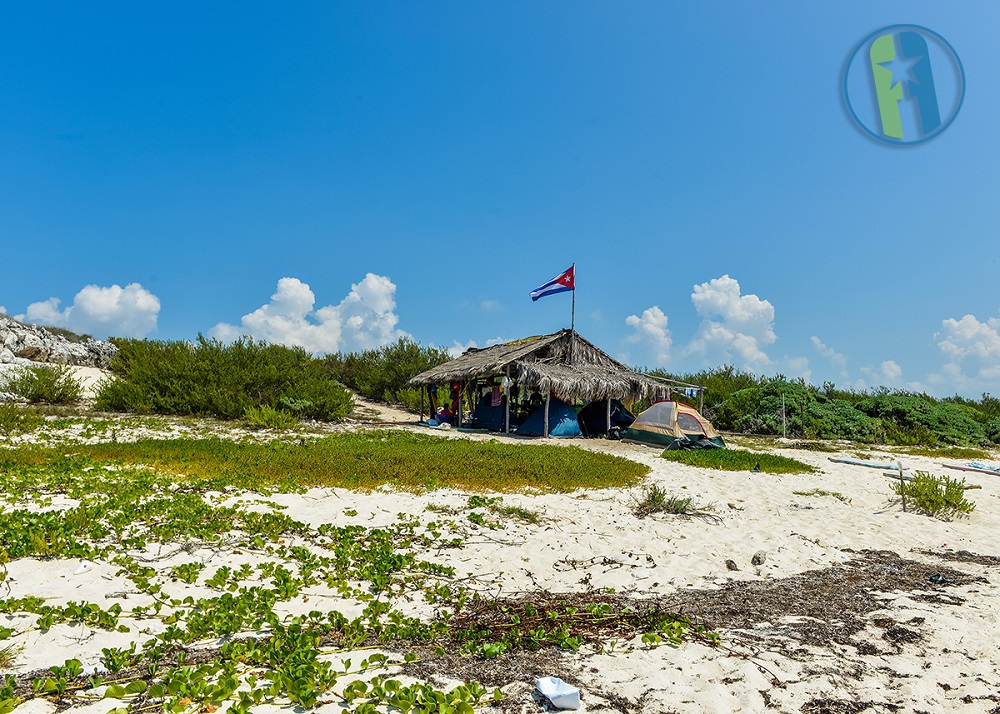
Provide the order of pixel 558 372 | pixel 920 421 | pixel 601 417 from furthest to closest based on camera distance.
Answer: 1. pixel 920 421
2. pixel 601 417
3. pixel 558 372

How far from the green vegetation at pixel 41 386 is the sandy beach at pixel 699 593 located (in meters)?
15.6

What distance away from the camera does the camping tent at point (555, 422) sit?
20.1m

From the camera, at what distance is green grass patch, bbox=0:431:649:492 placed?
853 cm

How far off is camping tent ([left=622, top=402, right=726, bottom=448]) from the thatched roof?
246cm

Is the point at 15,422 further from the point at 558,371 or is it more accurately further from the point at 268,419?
the point at 558,371

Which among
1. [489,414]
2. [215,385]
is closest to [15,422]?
[215,385]

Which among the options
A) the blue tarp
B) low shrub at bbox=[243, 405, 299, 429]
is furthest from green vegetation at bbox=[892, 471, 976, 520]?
low shrub at bbox=[243, 405, 299, 429]

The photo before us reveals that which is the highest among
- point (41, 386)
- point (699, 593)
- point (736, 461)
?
point (41, 386)

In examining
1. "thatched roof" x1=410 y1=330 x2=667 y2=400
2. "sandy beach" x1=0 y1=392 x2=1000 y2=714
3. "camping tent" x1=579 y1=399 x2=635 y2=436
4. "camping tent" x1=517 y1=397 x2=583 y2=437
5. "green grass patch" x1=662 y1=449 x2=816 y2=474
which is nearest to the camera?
"sandy beach" x1=0 y1=392 x2=1000 y2=714

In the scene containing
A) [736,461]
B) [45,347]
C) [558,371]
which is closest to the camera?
[736,461]

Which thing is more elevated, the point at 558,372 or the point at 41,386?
the point at 558,372

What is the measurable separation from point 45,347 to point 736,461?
29142mm

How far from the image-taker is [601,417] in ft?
68.9

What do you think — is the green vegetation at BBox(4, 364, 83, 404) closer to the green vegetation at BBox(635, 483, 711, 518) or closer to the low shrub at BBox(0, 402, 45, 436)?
the low shrub at BBox(0, 402, 45, 436)
